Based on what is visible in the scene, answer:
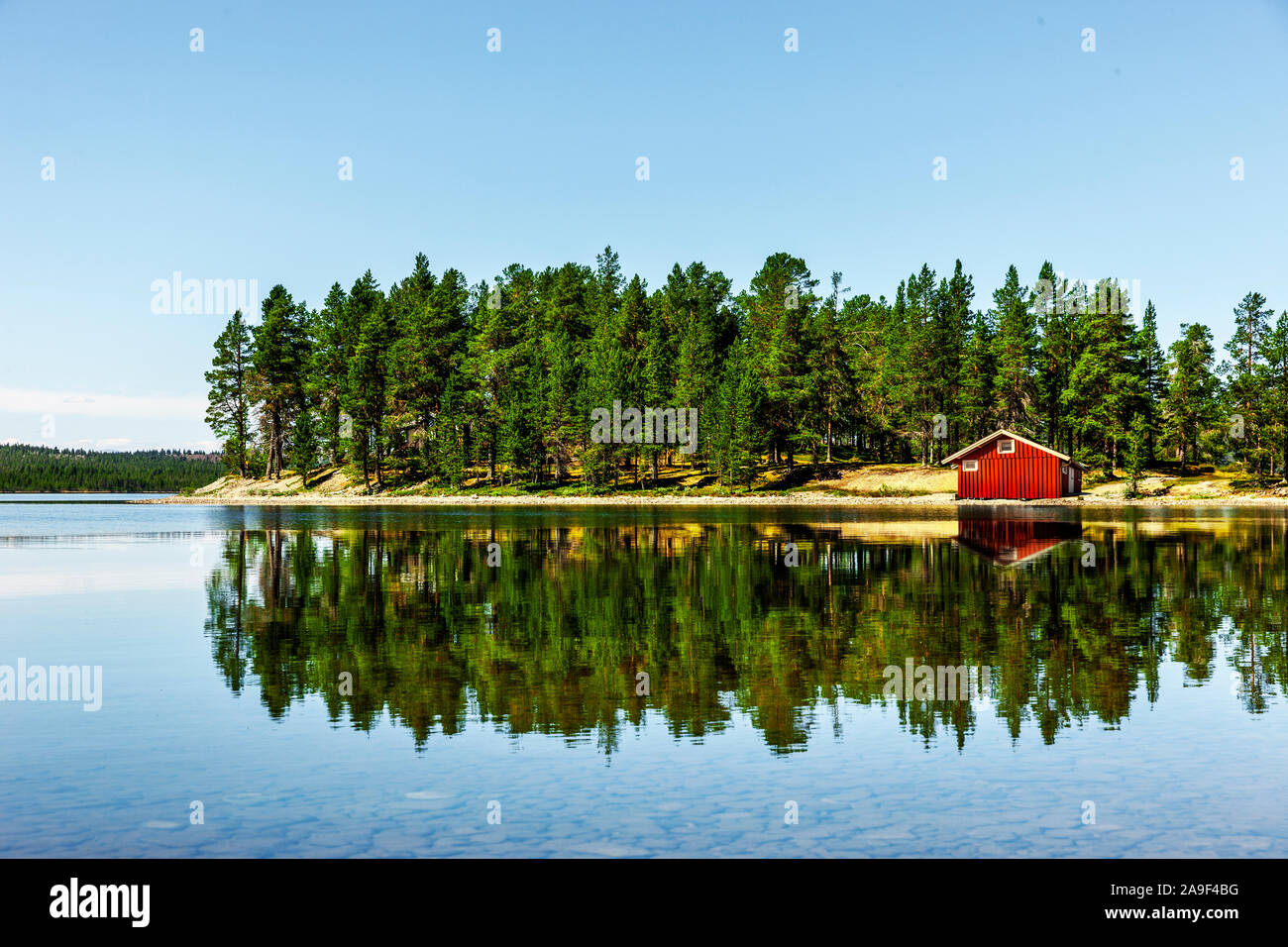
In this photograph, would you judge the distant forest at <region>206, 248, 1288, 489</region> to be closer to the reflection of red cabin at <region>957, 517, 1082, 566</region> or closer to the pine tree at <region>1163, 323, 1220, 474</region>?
the pine tree at <region>1163, 323, 1220, 474</region>

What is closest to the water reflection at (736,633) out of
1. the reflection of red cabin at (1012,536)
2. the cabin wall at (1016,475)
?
the reflection of red cabin at (1012,536)

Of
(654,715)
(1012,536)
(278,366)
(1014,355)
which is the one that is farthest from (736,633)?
(278,366)

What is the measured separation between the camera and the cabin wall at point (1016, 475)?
86188 mm

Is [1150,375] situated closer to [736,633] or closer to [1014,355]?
[1014,355]

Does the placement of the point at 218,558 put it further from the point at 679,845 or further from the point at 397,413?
the point at 397,413

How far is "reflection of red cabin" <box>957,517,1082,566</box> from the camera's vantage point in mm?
36812

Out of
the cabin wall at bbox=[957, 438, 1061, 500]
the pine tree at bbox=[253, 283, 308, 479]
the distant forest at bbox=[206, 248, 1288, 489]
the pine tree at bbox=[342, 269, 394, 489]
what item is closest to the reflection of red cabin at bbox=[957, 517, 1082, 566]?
the cabin wall at bbox=[957, 438, 1061, 500]

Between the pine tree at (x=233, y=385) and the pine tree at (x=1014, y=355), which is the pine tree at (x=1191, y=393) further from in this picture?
the pine tree at (x=233, y=385)

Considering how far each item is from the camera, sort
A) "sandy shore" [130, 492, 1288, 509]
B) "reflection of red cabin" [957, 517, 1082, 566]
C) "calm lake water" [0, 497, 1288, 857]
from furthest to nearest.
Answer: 1. "sandy shore" [130, 492, 1288, 509]
2. "reflection of red cabin" [957, 517, 1082, 566]
3. "calm lake water" [0, 497, 1288, 857]

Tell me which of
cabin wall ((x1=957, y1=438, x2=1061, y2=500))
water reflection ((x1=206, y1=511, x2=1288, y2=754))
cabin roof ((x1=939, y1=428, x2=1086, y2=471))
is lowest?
water reflection ((x1=206, y1=511, x2=1288, y2=754))

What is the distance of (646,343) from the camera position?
358ft

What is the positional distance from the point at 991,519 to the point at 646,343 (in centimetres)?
5370

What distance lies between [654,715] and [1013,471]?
7945cm
